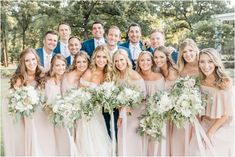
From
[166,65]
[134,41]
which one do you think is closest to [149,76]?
[166,65]

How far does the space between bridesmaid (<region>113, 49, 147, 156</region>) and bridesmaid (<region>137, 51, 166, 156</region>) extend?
99 mm

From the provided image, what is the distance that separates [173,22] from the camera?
688cm

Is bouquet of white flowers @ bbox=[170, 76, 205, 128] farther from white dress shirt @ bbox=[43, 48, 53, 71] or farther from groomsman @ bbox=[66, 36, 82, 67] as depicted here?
→ white dress shirt @ bbox=[43, 48, 53, 71]

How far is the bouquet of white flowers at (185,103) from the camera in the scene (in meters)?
4.12

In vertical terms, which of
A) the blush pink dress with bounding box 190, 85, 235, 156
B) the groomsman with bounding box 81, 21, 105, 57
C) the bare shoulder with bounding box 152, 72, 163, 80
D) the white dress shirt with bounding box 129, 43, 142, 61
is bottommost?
the blush pink dress with bounding box 190, 85, 235, 156

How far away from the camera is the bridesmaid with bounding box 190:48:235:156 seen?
4.16 m

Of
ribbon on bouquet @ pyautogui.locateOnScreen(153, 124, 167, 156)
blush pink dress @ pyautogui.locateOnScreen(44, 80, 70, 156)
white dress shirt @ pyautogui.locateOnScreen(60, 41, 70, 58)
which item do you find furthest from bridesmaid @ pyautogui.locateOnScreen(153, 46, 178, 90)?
white dress shirt @ pyautogui.locateOnScreen(60, 41, 70, 58)

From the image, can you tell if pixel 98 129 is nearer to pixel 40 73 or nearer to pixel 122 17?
pixel 40 73

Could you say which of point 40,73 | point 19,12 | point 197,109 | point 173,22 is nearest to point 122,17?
point 173,22

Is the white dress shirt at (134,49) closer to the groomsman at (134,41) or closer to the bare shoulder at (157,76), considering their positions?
the groomsman at (134,41)

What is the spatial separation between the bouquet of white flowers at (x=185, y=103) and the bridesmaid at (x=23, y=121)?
1731mm

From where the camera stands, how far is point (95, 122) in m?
4.59

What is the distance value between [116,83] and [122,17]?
92.8 inches

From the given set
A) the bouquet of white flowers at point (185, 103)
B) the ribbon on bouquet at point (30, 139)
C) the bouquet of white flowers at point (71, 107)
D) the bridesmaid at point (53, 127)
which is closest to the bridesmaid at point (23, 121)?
the ribbon on bouquet at point (30, 139)
